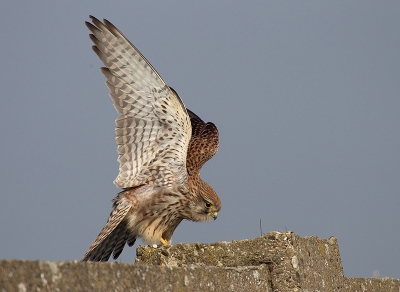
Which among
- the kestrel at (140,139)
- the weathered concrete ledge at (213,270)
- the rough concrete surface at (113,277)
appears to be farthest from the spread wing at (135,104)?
the rough concrete surface at (113,277)

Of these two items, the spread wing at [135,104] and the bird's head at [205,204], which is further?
the bird's head at [205,204]

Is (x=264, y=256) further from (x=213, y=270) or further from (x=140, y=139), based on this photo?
(x=140, y=139)

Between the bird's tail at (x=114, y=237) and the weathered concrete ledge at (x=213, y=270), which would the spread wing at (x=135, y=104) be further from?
the weathered concrete ledge at (x=213, y=270)

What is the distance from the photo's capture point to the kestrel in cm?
542

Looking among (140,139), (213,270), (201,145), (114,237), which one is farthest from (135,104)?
(213,270)

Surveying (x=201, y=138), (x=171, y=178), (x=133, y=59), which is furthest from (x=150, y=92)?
(x=201, y=138)

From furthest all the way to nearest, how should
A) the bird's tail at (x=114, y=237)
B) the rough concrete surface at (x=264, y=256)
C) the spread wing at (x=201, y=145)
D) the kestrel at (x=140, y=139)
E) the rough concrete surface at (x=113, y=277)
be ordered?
the spread wing at (x=201, y=145)
the kestrel at (x=140, y=139)
the bird's tail at (x=114, y=237)
the rough concrete surface at (x=264, y=256)
the rough concrete surface at (x=113, y=277)

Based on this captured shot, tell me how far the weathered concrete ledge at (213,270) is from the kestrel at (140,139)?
2.13 meters

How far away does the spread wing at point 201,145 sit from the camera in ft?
20.1

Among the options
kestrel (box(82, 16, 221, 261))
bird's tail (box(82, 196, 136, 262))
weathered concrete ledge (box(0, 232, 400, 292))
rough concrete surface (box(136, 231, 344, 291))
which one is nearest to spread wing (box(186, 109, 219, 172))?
kestrel (box(82, 16, 221, 261))

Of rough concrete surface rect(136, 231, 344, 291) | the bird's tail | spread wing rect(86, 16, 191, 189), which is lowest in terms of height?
rough concrete surface rect(136, 231, 344, 291)

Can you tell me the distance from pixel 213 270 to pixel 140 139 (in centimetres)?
304

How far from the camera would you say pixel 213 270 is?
253 centimetres

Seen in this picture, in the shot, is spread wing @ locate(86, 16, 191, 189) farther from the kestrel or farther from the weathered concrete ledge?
the weathered concrete ledge
